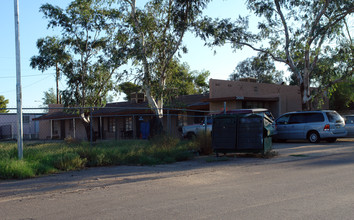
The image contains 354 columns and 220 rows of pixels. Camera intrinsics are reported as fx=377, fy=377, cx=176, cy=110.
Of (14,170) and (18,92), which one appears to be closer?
(14,170)

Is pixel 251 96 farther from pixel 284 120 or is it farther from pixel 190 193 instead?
pixel 190 193

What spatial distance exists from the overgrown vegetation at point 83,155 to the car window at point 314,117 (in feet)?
30.1

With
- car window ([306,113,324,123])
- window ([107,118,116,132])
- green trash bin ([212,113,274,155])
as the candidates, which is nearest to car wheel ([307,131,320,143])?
car window ([306,113,324,123])

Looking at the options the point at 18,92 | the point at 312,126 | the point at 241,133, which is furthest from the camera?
the point at 312,126

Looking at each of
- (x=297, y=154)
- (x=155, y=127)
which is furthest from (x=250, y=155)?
(x=155, y=127)

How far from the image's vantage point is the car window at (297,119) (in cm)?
2181

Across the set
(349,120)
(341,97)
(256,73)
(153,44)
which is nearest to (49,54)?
(153,44)

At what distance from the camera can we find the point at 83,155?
12.3m

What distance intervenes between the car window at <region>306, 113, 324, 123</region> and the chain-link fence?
5.89 m

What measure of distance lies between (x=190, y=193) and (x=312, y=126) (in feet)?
49.6

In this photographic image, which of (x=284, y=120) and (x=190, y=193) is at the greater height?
(x=284, y=120)

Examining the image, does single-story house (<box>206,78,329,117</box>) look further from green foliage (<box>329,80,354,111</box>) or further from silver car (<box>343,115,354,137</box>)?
silver car (<box>343,115,354,137</box>)

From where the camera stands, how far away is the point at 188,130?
2348 centimetres

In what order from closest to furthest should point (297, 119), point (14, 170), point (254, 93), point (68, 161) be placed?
point (14, 170), point (68, 161), point (297, 119), point (254, 93)
